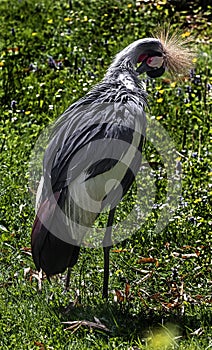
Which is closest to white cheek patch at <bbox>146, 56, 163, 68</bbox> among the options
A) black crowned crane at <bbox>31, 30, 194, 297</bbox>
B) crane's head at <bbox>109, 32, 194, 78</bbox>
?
crane's head at <bbox>109, 32, 194, 78</bbox>

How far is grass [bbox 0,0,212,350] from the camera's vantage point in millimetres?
4684

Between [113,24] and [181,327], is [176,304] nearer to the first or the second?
[181,327]

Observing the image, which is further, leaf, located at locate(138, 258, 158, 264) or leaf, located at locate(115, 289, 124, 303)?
leaf, located at locate(138, 258, 158, 264)

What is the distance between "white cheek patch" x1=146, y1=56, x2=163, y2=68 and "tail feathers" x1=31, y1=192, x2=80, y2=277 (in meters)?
1.10

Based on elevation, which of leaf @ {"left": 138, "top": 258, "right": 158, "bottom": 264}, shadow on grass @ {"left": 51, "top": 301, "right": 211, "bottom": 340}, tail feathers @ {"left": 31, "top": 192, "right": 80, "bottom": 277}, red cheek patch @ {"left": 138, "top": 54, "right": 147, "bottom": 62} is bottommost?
shadow on grass @ {"left": 51, "top": 301, "right": 211, "bottom": 340}

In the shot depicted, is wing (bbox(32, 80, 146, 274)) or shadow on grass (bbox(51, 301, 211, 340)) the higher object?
wing (bbox(32, 80, 146, 274))

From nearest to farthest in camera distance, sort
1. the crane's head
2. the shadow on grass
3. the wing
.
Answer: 1. the wing
2. the shadow on grass
3. the crane's head

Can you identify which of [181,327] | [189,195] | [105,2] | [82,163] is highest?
[105,2]

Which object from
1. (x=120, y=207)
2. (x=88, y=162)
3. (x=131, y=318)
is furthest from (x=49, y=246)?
(x=120, y=207)

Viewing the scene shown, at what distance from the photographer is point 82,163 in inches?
177

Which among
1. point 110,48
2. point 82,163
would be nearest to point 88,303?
point 82,163

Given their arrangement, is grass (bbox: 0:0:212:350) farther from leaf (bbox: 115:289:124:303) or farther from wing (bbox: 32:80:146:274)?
wing (bbox: 32:80:146:274)

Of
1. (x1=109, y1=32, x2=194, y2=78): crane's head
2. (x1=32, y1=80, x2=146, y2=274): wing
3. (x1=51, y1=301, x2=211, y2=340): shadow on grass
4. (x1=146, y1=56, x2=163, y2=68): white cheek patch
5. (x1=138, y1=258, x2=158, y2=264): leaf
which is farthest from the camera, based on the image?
(x1=138, y1=258, x2=158, y2=264): leaf

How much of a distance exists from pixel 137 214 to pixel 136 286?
0.88m
